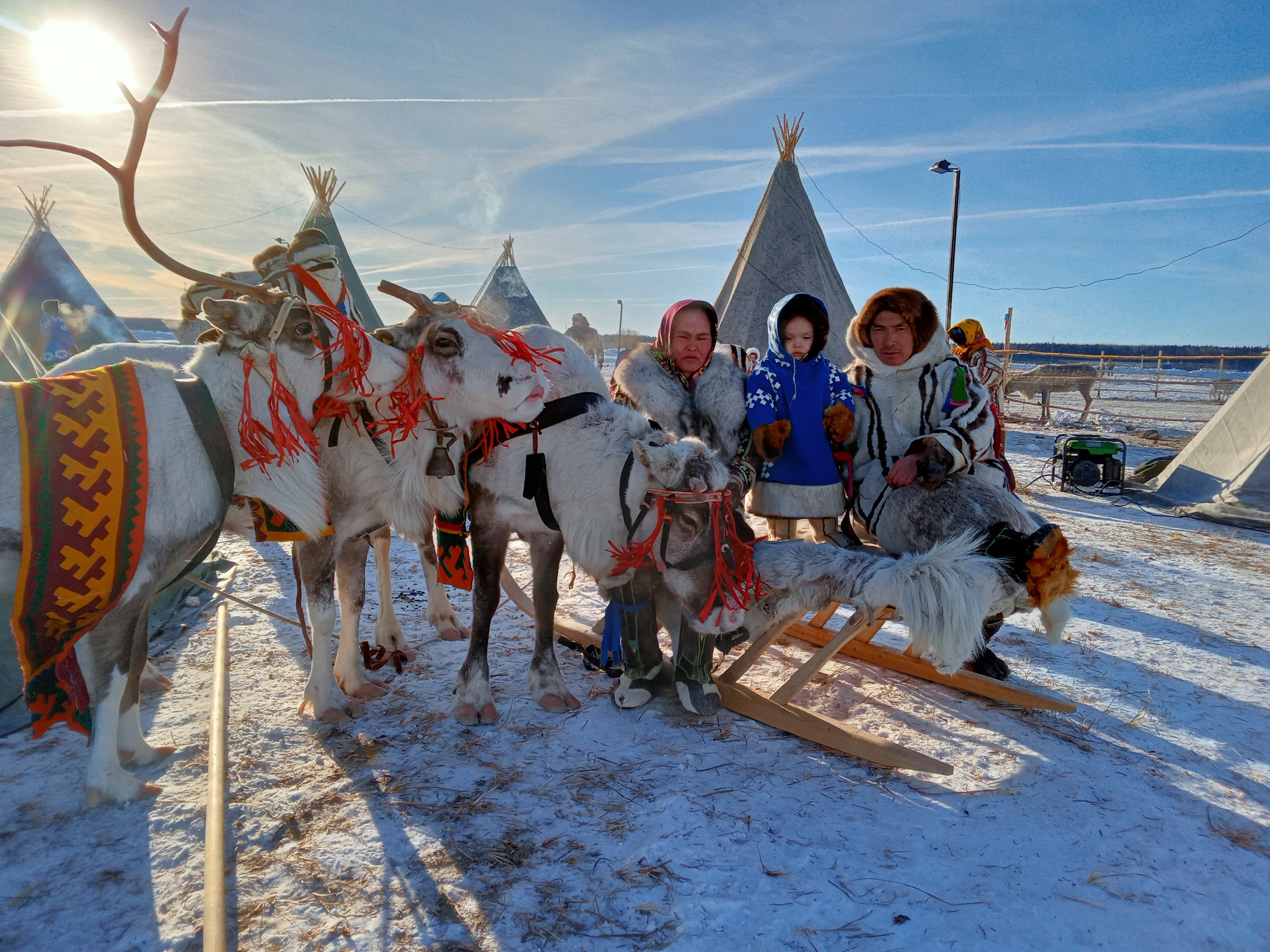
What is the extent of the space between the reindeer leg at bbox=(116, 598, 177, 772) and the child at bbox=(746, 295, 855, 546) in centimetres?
288

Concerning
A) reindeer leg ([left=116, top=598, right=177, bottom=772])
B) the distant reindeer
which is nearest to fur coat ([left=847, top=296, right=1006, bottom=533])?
reindeer leg ([left=116, top=598, right=177, bottom=772])

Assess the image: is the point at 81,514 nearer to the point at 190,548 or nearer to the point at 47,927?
the point at 190,548

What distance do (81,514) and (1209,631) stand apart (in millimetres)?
6060

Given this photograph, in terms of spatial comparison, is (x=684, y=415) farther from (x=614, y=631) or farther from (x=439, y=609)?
(x=439, y=609)

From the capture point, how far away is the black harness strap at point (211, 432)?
2.38 meters

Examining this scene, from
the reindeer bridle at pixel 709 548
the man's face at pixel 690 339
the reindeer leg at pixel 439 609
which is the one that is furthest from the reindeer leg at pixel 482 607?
the man's face at pixel 690 339

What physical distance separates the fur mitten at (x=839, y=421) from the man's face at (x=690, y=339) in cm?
76

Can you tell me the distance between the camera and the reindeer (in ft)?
7.46

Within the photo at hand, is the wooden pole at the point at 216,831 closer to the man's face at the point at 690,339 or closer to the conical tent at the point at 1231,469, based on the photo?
the man's face at the point at 690,339

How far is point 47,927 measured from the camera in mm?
1899

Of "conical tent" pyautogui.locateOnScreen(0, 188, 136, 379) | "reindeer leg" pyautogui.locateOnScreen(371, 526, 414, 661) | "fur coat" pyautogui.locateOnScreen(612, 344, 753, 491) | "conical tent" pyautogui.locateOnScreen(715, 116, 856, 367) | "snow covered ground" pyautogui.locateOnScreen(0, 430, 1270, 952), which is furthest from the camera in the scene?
"conical tent" pyautogui.locateOnScreen(715, 116, 856, 367)

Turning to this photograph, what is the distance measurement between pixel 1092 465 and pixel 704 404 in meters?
8.24

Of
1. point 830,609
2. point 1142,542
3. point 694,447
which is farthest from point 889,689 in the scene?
point 1142,542

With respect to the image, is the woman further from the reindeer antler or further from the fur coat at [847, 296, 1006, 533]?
the reindeer antler
